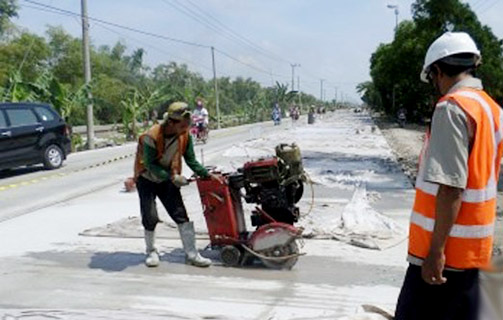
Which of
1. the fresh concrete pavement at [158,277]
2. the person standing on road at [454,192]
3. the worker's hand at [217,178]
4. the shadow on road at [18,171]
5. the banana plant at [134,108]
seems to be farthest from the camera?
the banana plant at [134,108]

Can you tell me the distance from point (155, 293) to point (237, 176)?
1.48m

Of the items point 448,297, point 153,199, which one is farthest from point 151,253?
point 448,297

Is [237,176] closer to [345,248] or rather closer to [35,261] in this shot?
[345,248]

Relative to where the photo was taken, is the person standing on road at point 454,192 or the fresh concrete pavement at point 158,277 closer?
the person standing on road at point 454,192

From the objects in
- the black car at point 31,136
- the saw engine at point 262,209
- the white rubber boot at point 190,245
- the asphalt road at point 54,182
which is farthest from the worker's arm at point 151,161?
the black car at point 31,136

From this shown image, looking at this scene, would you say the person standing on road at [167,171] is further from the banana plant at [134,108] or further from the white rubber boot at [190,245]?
the banana plant at [134,108]

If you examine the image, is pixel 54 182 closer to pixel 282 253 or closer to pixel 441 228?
pixel 282 253

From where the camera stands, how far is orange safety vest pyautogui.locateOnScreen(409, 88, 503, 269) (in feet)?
9.07

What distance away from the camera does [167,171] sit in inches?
249

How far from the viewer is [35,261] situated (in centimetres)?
677

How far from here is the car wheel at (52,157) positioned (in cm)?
1595

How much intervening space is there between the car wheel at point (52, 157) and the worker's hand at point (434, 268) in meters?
14.3

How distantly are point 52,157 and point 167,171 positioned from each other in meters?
10.8

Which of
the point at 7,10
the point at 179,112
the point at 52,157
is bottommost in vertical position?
the point at 52,157
